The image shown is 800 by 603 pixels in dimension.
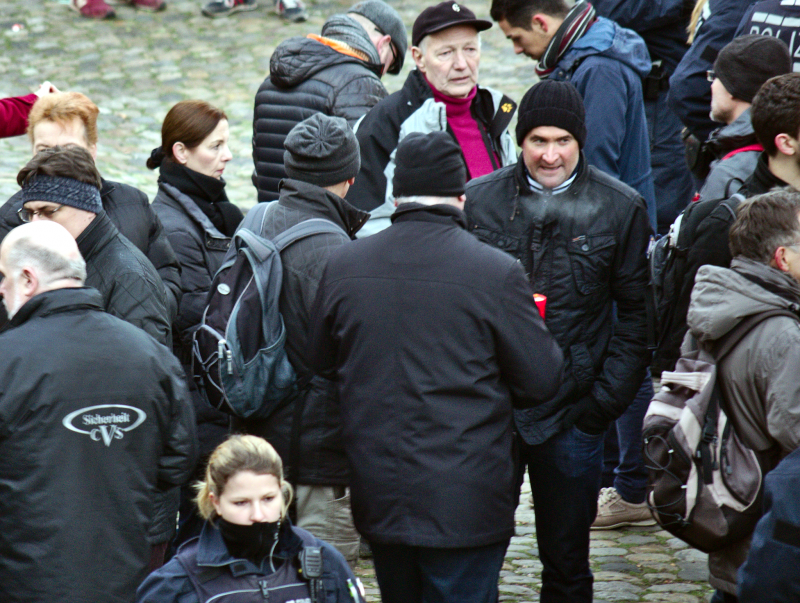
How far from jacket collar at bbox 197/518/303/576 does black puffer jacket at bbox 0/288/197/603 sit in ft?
1.46

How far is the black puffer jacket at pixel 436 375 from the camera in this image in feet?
11.4

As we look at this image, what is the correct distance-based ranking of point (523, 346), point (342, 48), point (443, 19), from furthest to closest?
point (342, 48) → point (443, 19) → point (523, 346)

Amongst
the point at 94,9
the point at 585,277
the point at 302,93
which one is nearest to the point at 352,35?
the point at 302,93

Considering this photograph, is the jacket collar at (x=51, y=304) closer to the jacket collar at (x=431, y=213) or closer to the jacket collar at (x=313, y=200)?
the jacket collar at (x=313, y=200)

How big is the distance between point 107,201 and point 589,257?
82.6 inches

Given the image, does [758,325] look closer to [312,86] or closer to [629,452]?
[629,452]

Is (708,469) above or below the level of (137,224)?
below

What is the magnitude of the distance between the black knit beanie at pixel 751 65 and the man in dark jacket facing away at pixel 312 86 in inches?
81.0

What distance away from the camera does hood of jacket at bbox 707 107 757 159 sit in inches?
181

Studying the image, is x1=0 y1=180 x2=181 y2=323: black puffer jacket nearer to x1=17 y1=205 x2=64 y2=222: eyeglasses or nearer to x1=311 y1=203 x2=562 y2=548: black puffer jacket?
x1=17 y1=205 x2=64 y2=222: eyeglasses

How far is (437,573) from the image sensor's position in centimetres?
359

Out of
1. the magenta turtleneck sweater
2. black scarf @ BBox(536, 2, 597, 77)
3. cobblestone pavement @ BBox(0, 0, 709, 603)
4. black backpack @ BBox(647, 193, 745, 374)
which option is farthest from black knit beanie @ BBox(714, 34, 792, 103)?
cobblestone pavement @ BBox(0, 0, 709, 603)

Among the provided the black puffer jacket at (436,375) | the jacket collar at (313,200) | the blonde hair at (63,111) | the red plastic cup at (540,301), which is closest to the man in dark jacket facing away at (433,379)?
the black puffer jacket at (436,375)

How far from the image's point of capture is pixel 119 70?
15227mm
